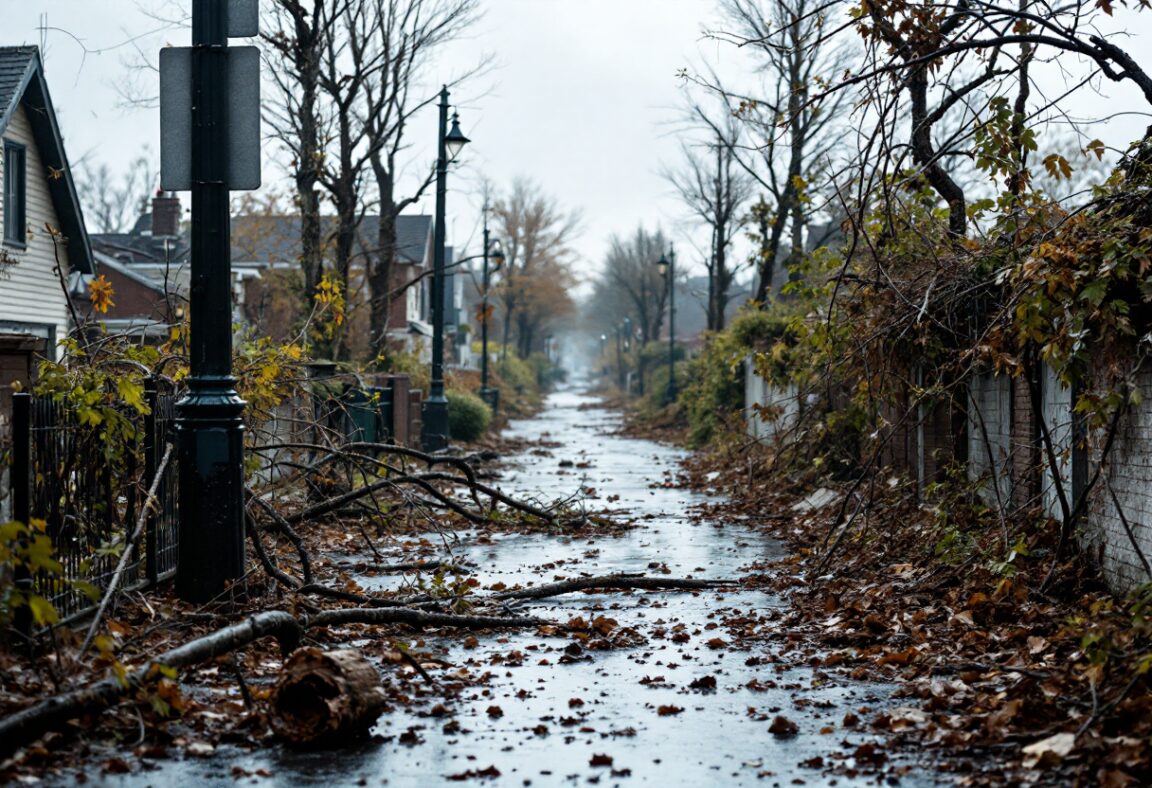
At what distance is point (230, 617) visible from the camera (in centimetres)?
784

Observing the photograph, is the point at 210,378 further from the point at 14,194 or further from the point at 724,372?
the point at 724,372

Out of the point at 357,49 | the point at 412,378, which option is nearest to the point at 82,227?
the point at 357,49

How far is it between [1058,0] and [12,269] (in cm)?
2074

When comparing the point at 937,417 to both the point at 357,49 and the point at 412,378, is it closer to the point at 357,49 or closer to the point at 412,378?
the point at 357,49

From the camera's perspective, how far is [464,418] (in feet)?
104

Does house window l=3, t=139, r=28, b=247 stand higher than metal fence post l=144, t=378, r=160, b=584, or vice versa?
house window l=3, t=139, r=28, b=247

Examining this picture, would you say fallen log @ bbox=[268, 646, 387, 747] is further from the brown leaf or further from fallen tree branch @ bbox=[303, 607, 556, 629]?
the brown leaf

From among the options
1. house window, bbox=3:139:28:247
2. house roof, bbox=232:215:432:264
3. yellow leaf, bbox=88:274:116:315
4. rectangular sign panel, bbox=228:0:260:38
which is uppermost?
house roof, bbox=232:215:432:264

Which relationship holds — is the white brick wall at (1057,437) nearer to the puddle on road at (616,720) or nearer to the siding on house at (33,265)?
the puddle on road at (616,720)

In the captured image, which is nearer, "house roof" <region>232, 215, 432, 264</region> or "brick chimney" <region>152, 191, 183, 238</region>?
"house roof" <region>232, 215, 432, 264</region>

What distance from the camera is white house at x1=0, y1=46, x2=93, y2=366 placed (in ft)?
78.8

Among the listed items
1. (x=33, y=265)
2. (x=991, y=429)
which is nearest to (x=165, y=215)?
(x=33, y=265)

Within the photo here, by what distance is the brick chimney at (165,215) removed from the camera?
5306cm

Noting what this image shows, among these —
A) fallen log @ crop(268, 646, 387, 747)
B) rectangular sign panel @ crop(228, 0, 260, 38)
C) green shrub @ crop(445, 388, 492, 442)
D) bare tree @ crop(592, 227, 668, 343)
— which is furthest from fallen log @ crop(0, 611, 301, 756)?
bare tree @ crop(592, 227, 668, 343)
